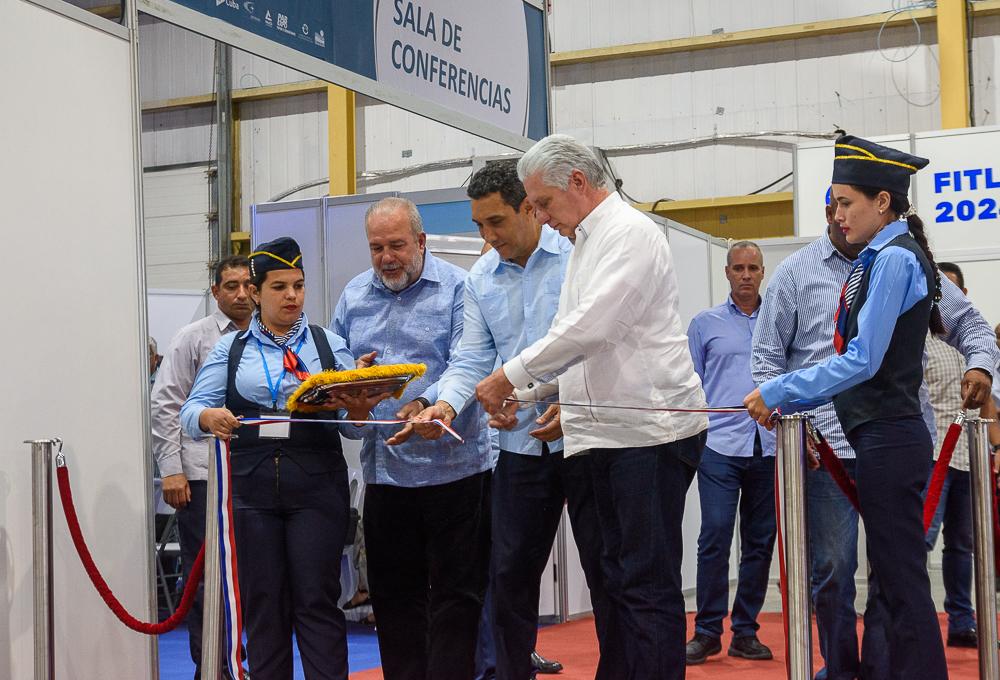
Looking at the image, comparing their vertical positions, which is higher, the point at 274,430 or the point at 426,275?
the point at 426,275

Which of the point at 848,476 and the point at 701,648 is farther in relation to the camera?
the point at 701,648

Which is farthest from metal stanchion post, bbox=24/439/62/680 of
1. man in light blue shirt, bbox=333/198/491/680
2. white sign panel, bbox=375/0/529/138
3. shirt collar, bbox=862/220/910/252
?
shirt collar, bbox=862/220/910/252

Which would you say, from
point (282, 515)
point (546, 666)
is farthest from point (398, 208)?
point (546, 666)

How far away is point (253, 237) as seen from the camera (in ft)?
21.6

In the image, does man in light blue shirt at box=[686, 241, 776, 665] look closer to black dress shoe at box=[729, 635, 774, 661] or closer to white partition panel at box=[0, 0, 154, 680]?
black dress shoe at box=[729, 635, 774, 661]

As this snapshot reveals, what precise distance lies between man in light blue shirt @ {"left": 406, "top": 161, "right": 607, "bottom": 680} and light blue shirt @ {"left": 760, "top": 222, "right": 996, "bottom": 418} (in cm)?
56

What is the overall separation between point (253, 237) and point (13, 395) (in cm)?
353

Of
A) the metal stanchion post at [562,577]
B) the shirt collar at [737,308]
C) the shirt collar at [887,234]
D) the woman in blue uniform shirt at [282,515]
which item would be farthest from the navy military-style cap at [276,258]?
the metal stanchion post at [562,577]

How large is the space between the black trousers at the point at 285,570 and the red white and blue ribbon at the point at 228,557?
0.70 feet

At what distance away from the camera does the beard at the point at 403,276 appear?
351cm

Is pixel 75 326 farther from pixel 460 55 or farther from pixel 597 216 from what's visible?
pixel 460 55

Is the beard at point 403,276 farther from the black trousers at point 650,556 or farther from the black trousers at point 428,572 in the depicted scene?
the black trousers at point 650,556

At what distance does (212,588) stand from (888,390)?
1758mm

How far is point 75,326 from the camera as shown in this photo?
334 cm
